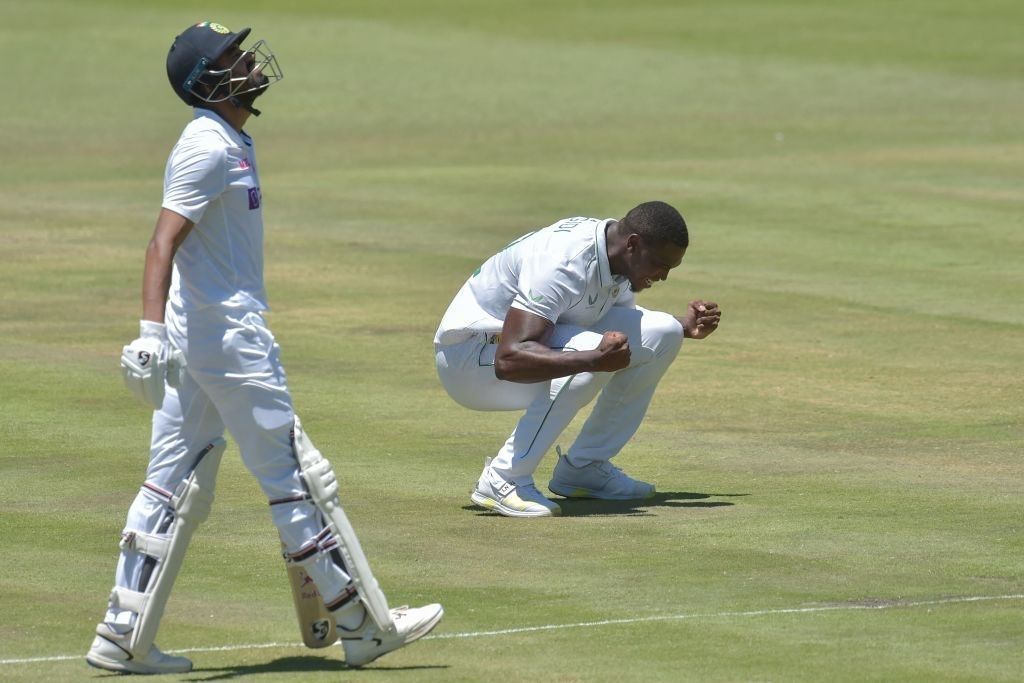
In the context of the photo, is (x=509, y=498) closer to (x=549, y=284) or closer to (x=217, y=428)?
(x=549, y=284)

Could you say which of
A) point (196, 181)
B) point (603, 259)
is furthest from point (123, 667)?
point (603, 259)

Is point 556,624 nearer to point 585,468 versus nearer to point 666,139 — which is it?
point 585,468

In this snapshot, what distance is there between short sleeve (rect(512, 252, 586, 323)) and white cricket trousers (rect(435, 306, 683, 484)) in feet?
0.66

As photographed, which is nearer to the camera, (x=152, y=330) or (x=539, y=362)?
(x=152, y=330)

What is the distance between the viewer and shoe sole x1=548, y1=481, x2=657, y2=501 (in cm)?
1013

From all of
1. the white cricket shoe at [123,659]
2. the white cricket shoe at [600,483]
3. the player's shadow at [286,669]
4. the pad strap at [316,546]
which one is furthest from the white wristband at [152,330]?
the white cricket shoe at [600,483]

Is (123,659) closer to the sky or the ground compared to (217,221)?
closer to the ground

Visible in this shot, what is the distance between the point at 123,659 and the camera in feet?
23.4

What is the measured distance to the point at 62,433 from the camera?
1186 cm

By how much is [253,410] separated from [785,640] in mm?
1963

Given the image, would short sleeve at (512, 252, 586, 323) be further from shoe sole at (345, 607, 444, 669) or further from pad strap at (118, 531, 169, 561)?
pad strap at (118, 531, 169, 561)

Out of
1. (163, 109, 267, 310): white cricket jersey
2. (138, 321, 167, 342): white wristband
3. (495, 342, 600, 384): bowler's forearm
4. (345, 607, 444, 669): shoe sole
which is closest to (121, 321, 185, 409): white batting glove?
(138, 321, 167, 342): white wristband

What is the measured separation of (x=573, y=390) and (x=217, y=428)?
8.65ft

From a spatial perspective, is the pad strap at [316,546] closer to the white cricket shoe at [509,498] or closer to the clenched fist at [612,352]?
the clenched fist at [612,352]
